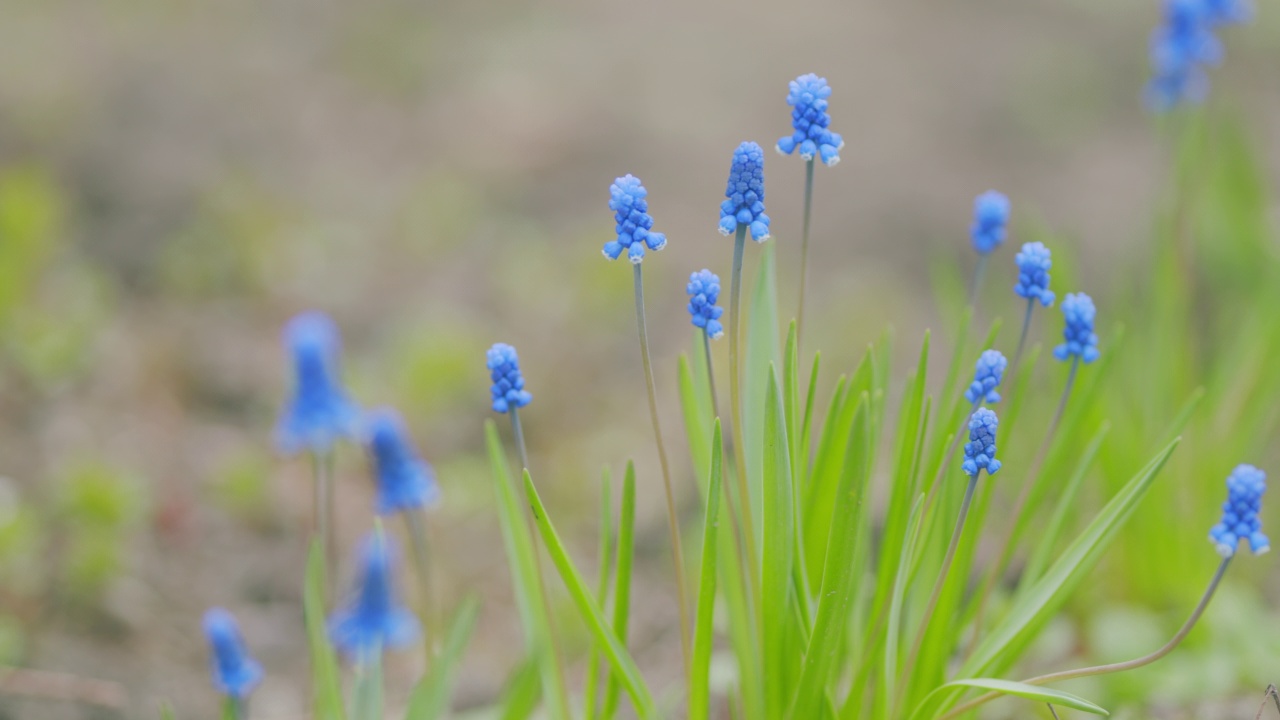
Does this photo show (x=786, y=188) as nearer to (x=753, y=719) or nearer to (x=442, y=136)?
(x=442, y=136)

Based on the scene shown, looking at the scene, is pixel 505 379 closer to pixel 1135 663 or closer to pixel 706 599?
pixel 706 599

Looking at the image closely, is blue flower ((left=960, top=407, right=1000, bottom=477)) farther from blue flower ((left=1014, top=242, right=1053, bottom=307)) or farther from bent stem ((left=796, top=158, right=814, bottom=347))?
bent stem ((left=796, top=158, right=814, bottom=347))

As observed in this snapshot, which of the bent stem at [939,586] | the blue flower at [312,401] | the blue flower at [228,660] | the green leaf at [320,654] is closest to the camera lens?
the bent stem at [939,586]

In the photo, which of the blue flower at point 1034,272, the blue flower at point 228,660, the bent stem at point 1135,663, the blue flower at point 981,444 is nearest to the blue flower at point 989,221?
the blue flower at point 1034,272

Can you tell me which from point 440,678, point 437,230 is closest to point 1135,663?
point 440,678

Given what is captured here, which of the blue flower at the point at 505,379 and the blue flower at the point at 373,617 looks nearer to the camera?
the blue flower at the point at 505,379

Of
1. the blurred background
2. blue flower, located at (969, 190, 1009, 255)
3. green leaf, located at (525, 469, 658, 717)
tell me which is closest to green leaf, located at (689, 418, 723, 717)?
green leaf, located at (525, 469, 658, 717)

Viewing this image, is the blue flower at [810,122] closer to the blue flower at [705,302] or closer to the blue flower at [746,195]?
the blue flower at [746,195]
